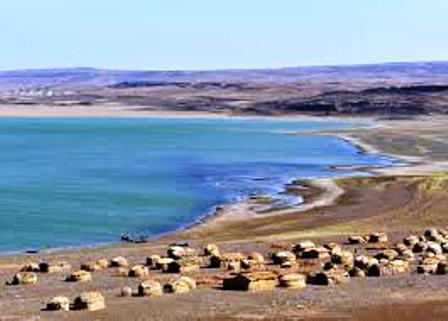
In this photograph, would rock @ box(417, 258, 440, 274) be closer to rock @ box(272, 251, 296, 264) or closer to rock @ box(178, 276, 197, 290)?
rock @ box(272, 251, 296, 264)

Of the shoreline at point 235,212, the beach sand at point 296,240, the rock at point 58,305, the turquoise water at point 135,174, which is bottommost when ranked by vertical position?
the turquoise water at point 135,174

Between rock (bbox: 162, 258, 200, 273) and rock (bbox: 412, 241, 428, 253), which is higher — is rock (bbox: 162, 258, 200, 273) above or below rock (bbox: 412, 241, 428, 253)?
above

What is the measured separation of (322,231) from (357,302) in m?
16.8

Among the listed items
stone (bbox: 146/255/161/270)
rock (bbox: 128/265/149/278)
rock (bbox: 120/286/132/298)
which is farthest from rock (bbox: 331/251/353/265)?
rock (bbox: 120/286/132/298)

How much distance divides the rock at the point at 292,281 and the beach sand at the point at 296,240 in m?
0.37

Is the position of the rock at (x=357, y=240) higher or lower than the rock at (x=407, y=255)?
lower

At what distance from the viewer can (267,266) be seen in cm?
3019

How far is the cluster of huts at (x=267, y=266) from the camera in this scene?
25.9 m

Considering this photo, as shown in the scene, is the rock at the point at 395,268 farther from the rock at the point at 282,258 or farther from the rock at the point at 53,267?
the rock at the point at 53,267

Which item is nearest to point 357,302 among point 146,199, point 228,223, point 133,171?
point 228,223

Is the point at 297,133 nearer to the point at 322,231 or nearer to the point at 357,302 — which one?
the point at 322,231

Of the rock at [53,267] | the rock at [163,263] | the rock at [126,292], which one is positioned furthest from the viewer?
the rock at [53,267]

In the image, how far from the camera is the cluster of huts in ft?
84.9

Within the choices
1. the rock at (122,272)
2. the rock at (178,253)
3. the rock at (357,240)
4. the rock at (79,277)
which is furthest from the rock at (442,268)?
the rock at (79,277)
